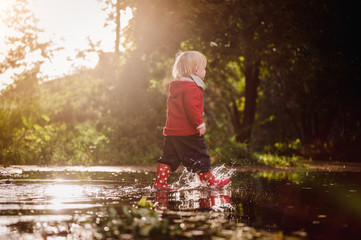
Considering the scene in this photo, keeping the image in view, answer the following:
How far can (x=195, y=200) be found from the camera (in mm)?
5445

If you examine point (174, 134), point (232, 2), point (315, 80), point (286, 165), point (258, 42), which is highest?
point (232, 2)

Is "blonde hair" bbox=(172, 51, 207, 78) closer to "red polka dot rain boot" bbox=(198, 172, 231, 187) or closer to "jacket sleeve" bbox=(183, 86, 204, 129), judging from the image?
"jacket sleeve" bbox=(183, 86, 204, 129)

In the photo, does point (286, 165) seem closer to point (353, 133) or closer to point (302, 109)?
point (353, 133)

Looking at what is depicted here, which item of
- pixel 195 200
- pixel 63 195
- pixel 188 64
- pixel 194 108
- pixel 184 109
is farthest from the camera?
pixel 188 64

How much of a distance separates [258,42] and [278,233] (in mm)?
12441

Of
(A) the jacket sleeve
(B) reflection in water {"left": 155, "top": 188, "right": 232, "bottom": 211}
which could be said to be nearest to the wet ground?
(B) reflection in water {"left": 155, "top": 188, "right": 232, "bottom": 211}

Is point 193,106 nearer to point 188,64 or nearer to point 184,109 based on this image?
point 184,109

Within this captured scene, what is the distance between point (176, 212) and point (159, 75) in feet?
37.6

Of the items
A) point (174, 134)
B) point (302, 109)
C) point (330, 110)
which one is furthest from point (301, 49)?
point (174, 134)

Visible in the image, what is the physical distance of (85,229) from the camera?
3674 mm

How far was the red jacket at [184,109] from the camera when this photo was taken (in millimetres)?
6633

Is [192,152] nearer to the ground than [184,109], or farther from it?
nearer to the ground

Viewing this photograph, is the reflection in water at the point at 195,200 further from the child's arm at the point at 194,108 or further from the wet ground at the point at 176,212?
the child's arm at the point at 194,108

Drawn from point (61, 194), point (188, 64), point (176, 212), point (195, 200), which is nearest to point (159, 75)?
point (188, 64)
